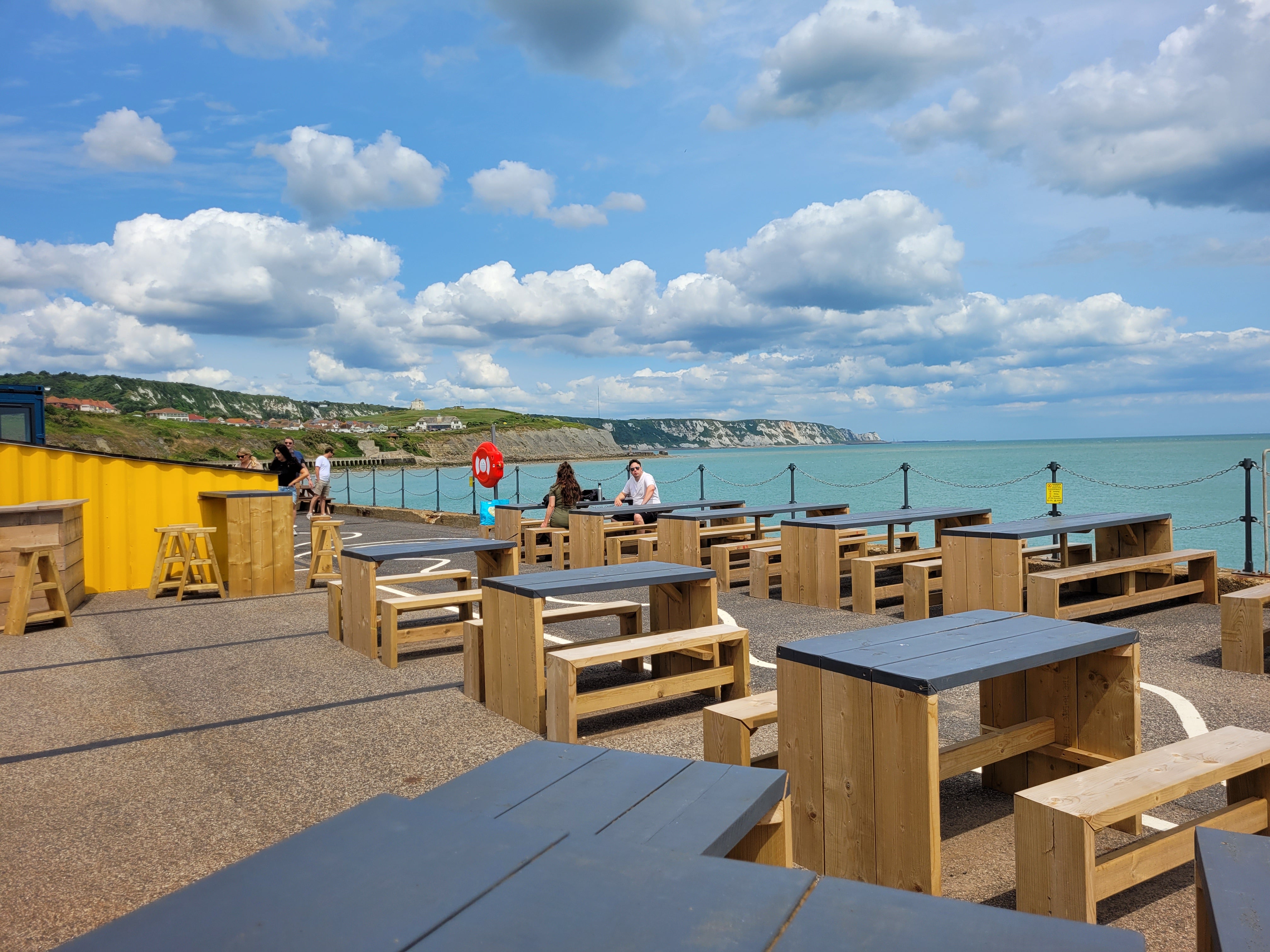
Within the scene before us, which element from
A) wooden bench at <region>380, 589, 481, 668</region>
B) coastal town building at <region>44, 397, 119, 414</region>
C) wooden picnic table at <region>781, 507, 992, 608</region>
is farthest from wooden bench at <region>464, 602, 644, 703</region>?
coastal town building at <region>44, 397, 119, 414</region>

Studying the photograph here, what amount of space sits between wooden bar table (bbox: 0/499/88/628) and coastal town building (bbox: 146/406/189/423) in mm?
93762

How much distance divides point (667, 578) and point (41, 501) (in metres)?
7.58

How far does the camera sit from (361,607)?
632 centimetres

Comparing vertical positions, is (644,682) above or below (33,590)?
below

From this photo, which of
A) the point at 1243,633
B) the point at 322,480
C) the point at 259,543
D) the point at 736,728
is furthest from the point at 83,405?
the point at 1243,633

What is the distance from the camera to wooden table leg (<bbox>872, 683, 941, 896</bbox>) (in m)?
2.60

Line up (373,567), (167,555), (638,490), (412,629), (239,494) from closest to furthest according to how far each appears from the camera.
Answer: (373,567), (412,629), (239,494), (167,555), (638,490)

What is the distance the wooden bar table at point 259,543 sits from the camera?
898 centimetres

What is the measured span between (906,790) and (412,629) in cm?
447

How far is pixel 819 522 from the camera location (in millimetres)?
8094

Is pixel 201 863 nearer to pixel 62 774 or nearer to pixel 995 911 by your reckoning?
pixel 62 774

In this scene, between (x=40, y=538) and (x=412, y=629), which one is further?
(x=40, y=538)

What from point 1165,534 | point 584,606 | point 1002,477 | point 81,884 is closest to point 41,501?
point 584,606

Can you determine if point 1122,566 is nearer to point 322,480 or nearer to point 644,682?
point 644,682
